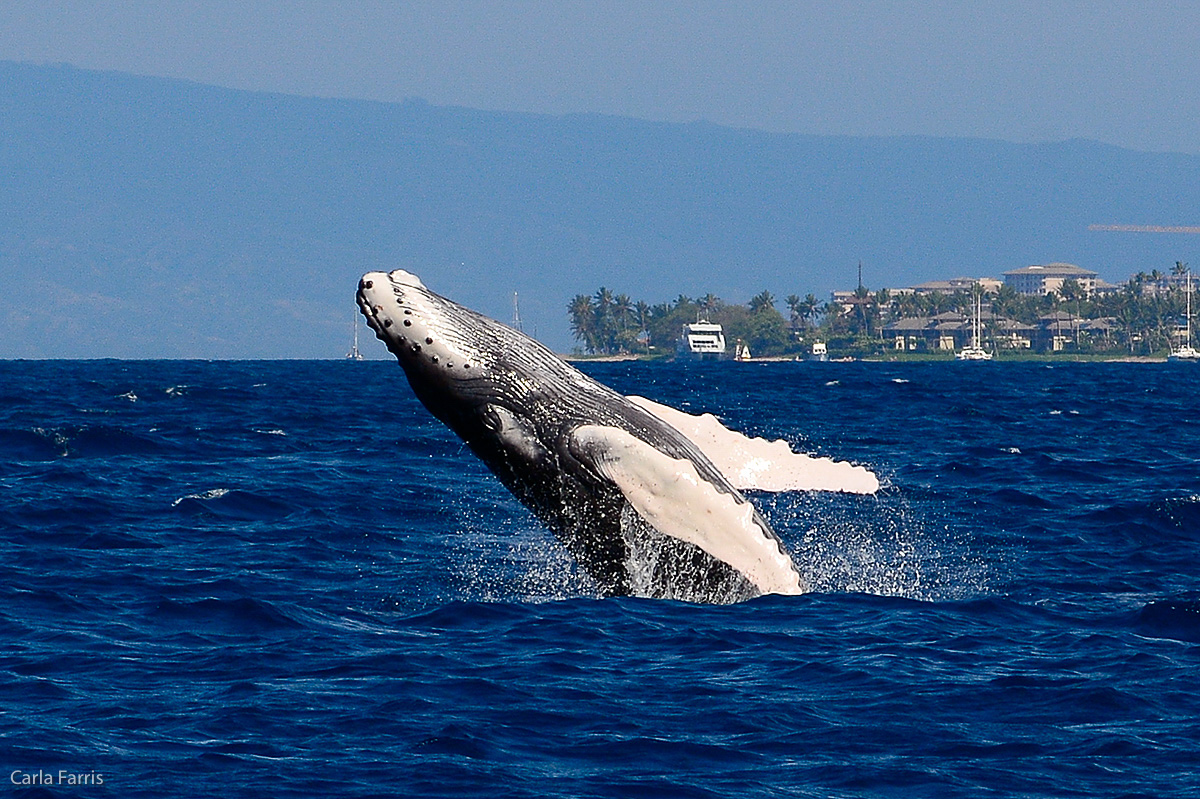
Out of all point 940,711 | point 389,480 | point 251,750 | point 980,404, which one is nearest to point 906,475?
point 389,480

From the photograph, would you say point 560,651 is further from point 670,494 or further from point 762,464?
point 762,464

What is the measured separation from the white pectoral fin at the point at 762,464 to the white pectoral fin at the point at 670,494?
59.4 inches

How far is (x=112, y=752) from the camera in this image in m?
10.6

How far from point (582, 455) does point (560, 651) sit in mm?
1628

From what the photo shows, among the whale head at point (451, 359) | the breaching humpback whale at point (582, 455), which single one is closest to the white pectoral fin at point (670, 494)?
the breaching humpback whale at point (582, 455)

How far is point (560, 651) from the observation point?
1344 cm

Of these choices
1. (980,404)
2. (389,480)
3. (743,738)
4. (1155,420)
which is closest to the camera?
(743,738)

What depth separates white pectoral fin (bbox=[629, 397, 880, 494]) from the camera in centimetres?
1558

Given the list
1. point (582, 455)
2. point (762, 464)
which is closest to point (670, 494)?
point (582, 455)

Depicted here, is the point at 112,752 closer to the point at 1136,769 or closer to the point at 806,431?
the point at 1136,769

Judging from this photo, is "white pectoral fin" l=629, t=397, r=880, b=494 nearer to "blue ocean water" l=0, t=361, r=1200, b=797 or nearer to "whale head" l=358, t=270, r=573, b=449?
"blue ocean water" l=0, t=361, r=1200, b=797

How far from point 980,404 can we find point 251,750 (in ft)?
165

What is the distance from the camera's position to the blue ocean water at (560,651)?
34.1 ft

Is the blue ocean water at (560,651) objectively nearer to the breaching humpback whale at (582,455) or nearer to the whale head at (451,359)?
the breaching humpback whale at (582,455)
